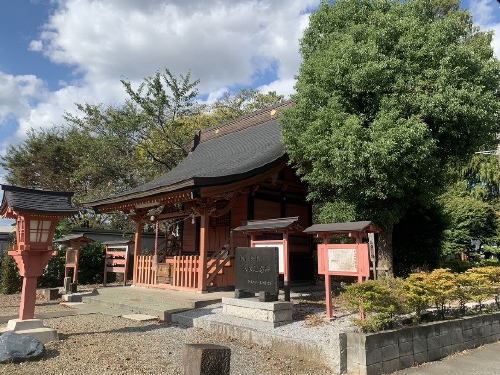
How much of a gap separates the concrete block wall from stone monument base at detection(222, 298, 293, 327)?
1.89 meters

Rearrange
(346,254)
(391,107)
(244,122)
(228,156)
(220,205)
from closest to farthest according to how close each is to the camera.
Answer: (346,254), (391,107), (220,205), (228,156), (244,122)

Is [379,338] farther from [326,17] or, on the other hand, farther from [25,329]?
[326,17]

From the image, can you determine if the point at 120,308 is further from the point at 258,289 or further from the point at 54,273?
the point at 54,273

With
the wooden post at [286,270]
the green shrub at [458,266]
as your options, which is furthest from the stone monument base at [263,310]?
the green shrub at [458,266]

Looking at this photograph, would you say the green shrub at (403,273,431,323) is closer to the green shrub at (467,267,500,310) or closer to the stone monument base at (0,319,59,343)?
the green shrub at (467,267,500,310)

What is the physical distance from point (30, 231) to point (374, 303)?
5951mm

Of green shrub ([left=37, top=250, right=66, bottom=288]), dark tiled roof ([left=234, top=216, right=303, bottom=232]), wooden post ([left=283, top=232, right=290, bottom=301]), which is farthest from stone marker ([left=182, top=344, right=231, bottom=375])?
green shrub ([left=37, top=250, right=66, bottom=288])

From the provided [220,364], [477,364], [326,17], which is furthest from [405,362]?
[326,17]

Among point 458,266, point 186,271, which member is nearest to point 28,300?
point 186,271

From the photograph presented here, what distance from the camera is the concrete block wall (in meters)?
5.00

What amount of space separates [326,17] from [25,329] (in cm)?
1027

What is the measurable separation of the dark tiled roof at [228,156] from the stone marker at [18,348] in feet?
17.5

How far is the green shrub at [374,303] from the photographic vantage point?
211 inches

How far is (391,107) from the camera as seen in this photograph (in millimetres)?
8586
